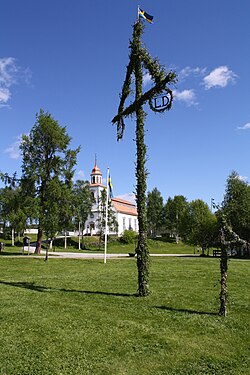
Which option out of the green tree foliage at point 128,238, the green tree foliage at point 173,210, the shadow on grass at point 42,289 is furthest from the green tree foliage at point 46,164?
the green tree foliage at point 173,210

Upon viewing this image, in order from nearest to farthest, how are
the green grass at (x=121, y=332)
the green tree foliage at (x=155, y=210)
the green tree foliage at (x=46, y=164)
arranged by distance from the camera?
the green grass at (x=121, y=332), the green tree foliage at (x=46, y=164), the green tree foliage at (x=155, y=210)

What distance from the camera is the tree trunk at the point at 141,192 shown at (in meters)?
11.3

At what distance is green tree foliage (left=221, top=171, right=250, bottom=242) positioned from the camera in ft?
135

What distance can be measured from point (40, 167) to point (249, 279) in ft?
69.8

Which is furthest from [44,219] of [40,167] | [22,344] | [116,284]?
[22,344]

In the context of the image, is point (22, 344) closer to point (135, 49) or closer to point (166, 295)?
point (166, 295)

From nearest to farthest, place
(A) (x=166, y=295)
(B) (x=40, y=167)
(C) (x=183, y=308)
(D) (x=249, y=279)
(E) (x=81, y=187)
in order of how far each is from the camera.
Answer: (C) (x=183, y=308) < (A) (x=166, y=295) < (D) (x=249, y=279) < (B) (x=40, y=167) < (E) (x=81, y=187)

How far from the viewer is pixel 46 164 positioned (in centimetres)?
3186

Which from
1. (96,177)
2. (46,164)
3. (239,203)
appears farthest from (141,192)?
(96,177)

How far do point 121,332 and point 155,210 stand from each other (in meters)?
81.8

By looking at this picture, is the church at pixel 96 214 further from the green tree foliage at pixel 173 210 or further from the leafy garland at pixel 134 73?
the leafy garland at pixel 134 73

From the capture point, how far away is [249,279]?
614 inches

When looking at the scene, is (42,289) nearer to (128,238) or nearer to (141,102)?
(141,102)

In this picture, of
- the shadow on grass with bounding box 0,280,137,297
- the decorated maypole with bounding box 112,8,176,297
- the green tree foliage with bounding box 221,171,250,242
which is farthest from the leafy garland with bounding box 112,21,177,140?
the green tree foliage with bounding box 221,171,250,242
